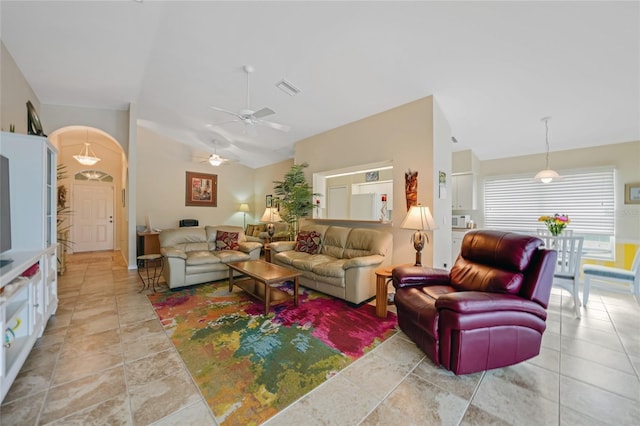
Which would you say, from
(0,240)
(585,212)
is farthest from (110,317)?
(585,212)

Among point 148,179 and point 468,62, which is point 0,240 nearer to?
point 468,62

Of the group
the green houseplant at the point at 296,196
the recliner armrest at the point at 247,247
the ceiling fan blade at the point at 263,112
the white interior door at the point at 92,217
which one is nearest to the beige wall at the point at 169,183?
the white interior door at the point at 92,217

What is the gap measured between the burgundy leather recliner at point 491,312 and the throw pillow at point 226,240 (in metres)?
3.48

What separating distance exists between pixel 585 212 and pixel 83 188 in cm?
1182

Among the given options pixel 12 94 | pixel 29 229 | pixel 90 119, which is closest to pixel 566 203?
pixel 29 229

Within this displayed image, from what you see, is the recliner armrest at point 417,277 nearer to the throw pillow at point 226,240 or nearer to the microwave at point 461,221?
the microwave at point 461,221

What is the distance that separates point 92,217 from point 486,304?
9.64 m

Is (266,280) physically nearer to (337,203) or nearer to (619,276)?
(337,203)

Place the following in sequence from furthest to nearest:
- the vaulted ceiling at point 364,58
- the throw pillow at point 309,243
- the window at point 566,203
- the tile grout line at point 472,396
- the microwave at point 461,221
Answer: the microwave at point 461,221 < the throw pillow at point 309,243 < the window at point 566,203 < the vaulted ceiling at point 364,58 < the tile grout line at point 472,396

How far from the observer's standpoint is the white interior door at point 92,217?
7.03 metres

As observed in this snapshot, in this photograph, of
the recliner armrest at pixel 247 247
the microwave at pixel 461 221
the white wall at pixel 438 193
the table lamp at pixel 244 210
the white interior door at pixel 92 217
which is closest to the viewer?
the white wall at pixel 438 193

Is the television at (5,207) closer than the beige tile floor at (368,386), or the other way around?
the beige tile floor at (368,386)

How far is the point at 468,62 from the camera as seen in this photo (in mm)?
2725

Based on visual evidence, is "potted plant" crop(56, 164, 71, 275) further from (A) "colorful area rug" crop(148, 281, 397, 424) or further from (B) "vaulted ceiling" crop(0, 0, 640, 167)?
(A) "colorful area rug" crop(148, 281, 397, 424)
